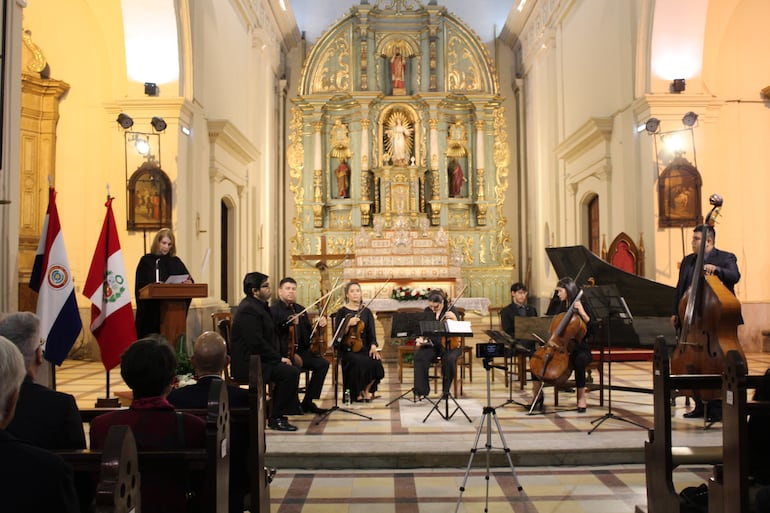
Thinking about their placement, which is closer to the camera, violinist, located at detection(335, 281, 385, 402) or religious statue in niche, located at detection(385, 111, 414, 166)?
violinist, located at detection(335, 281, 385, 402)

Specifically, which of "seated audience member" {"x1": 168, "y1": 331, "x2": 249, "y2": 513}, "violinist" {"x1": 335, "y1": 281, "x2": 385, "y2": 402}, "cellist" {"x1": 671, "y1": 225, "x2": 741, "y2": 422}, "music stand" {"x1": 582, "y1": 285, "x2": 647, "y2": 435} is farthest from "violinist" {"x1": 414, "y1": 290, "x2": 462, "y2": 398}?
"seated audience member" {"x1": 168, "y1": 331, "x2": 249, "y2": 513}

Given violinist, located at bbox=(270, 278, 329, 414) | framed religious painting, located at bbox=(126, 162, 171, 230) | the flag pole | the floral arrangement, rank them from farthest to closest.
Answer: the floral arrangement, framed religious painting, located at bbox=(126, 162, 171, 230), violinist, located at bbox=(270, 278, 329, 414), the flag pole

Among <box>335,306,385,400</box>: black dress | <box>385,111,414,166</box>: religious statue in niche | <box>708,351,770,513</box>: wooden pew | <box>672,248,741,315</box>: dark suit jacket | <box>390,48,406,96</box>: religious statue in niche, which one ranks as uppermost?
<box>390,48,406,96</box>: religious statue in niche

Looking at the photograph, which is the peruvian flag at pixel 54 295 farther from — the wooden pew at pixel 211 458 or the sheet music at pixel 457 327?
the wooden pew at pixel 211 458

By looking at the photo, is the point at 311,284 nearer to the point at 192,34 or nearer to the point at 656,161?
the point at 192,34

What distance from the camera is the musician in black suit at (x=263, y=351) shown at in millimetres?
5762

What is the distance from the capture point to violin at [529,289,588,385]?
19.6 ft

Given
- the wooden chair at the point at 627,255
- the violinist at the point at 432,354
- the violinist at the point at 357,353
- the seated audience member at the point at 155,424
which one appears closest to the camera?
the seated audience member at the point at 155,424

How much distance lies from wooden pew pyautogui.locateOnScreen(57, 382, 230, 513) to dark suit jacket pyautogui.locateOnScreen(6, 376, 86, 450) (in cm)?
41

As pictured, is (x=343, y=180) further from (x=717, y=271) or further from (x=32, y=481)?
(x=32, y=481)

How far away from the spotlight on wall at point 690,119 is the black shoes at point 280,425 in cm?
714

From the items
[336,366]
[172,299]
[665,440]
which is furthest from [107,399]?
[665,440]

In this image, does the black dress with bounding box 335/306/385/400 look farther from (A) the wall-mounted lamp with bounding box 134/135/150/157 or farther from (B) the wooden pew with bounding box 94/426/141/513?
(B) the wooden pew with bounding box 94/426/141/513

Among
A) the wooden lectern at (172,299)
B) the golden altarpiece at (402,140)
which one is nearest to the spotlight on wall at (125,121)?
the wooden lectern at (172,299)
